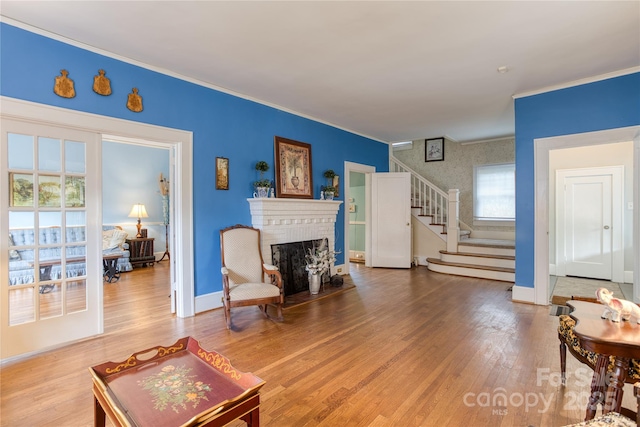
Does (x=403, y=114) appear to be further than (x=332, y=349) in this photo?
Yes

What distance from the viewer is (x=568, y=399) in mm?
2018

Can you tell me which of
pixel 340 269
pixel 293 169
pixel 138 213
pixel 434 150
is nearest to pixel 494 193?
pixel 434 150

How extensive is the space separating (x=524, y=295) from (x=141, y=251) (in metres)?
7.56

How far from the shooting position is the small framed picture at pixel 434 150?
767 centimetres

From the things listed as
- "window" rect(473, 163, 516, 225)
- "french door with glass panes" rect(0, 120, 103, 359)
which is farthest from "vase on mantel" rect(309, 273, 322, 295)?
"window" rect(473, 163, 516, 225)

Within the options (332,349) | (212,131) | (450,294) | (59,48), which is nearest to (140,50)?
(59,48)

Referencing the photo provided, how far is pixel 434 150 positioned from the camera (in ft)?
25.5

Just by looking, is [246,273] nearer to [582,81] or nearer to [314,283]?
[314,283]

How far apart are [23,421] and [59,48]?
2.98 metres

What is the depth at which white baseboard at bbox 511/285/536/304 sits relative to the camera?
4.15 m

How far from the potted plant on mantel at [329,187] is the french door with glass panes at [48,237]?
326cm

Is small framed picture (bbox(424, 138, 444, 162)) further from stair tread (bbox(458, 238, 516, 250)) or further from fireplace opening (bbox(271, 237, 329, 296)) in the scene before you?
fireplace opening (bbox(271, 237, 329, 296))

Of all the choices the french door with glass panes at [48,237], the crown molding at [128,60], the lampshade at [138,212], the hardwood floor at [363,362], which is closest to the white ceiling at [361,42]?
the crown molding at [128,60]

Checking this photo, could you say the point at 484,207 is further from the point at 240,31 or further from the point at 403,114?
the point at 240,31
